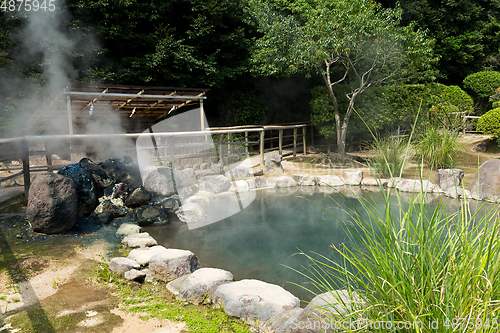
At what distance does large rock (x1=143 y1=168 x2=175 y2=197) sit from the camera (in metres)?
6.10

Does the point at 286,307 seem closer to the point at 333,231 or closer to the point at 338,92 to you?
the point at 333,231

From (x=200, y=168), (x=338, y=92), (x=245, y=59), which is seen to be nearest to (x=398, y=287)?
(x=200, y=168)

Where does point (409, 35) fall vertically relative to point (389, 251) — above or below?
above

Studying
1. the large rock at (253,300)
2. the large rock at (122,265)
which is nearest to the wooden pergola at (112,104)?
the large rock at (122,265)

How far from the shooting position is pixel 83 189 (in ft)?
16.9

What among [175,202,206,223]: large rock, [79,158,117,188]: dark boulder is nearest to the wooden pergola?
[79,158,117,188]: dark boulder

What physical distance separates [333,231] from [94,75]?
9.11m

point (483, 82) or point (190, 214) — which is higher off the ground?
point (483, 82)

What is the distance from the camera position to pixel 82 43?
1047 centimetres

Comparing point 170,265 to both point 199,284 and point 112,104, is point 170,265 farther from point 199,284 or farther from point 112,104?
point 112,104

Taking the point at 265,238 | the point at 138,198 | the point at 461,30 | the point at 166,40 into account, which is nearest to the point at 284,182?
the point at 265,238

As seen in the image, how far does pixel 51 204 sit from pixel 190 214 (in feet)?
6.78

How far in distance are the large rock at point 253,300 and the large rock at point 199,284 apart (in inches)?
5.7

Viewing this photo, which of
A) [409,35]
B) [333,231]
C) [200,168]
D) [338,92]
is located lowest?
[333,231]
